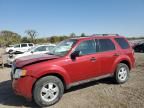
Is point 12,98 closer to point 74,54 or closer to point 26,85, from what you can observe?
point 26,85

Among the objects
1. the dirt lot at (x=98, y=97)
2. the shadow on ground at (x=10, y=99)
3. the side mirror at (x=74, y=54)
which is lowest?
the shadow on ground at (x=10, y=99)

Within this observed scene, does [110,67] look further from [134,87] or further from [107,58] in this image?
[134,87]

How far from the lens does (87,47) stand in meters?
6.10

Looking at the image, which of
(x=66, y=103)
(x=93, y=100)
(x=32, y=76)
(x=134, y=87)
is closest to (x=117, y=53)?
(x=134, y=87)

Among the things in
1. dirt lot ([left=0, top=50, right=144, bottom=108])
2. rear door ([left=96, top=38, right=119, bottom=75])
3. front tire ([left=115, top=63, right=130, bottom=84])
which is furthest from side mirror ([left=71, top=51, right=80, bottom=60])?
front tire ([left=115, top=63, right=130, bottom=84])

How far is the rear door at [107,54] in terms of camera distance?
20.8 feet

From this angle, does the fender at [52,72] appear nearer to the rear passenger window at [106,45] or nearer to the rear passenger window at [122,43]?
the rear passenger window at [106,45]

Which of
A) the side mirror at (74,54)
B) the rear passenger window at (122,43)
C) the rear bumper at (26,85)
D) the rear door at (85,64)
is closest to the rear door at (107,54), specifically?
the rear door at (85,64)

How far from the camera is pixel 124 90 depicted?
6195mm

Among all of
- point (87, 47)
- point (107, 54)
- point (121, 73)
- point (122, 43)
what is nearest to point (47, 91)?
point (87, 47)

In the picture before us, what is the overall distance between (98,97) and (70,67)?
1.21 metres

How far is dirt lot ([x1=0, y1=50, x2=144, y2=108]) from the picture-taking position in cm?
507

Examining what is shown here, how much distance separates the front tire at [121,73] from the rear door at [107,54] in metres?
0.36

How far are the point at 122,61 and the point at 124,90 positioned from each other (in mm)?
1255
